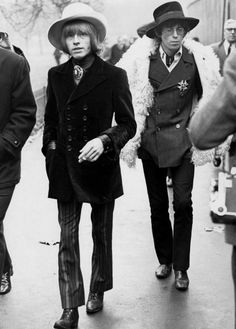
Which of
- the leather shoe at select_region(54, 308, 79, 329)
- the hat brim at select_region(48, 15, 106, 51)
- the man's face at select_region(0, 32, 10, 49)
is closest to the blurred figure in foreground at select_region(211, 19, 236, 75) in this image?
the man's face at select_region(0, 32, 10, 49)

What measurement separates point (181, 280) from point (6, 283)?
128 cm

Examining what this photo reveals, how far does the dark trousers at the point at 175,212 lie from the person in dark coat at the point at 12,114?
1.13 metres

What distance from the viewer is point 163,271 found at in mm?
4895

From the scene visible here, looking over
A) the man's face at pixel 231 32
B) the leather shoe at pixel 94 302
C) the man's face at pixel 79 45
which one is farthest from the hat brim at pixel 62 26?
the man's face at pixel 231 32

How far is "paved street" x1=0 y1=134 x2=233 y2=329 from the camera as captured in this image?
414 cm

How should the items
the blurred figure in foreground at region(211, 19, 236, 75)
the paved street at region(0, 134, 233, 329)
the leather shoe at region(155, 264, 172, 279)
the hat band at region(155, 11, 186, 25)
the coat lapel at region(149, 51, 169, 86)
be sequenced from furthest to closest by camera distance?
1. the blurred figure in foreground at region(211, 19, 236, 75)
2. the leather shoe at region(155, 264, 172, 279)
3. the coat lapel at region(149, 51, 169, 86)
4. the hat band at region(155, 11, 186, 25)
5. the paved street at region(0, 134, 233, 329)

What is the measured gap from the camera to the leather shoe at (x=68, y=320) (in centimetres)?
397

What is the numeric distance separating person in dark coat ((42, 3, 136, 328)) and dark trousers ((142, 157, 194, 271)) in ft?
2.20

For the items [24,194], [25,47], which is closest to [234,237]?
[24,194]

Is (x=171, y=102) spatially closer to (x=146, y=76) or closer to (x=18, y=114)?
(x=146, y=76)

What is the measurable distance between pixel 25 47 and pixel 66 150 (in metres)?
14.5

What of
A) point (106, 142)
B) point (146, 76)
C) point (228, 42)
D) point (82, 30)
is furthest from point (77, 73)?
point (228, 42)

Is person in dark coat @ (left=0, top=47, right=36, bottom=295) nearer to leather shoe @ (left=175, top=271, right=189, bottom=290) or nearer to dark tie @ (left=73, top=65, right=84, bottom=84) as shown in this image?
dark tie @ (left=73, top=65, right=84, bottom=84)

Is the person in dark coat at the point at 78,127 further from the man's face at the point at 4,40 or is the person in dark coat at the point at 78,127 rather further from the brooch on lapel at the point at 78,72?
the man's face at the point at 4,40
